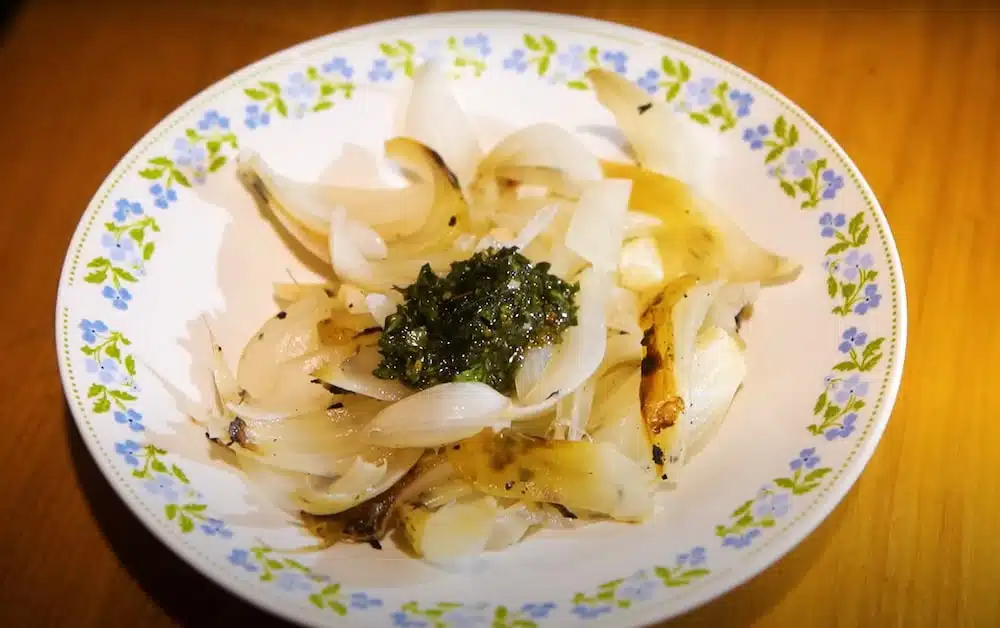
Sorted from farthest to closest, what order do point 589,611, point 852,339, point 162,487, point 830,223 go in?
point 830,223 < point 852,339 < point 162,487 < point 589,611

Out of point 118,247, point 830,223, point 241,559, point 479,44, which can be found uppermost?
point 479,44

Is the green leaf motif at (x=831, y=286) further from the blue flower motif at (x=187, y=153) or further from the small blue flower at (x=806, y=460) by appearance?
the blue flower motif at (x=187, y=153)

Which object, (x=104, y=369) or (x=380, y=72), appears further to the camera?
(x=380, y=72)

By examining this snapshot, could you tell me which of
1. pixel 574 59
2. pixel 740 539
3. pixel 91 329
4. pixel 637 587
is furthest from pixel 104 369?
pixel 574 59

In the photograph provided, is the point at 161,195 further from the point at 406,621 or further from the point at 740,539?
the point at 740,539

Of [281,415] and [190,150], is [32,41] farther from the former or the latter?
[281,415]

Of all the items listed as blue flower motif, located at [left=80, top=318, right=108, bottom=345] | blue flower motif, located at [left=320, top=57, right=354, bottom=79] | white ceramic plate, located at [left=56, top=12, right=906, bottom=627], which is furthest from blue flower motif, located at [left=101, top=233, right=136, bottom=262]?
blue flower motif, located at [left=320, top=57, right=354, bottom=79]

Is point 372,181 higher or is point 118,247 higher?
point 372,181

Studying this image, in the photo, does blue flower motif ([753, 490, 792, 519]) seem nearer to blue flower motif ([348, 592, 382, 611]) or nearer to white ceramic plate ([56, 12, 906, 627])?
white ceramic plate ([56, 12, 906, 627])
